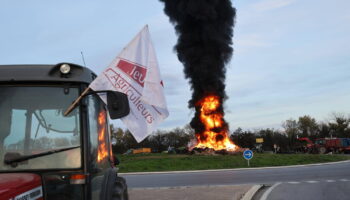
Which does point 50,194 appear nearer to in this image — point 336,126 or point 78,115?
point 78,115

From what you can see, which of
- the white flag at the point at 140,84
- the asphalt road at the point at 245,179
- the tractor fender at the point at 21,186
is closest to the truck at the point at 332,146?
the asphalt road at the point at 245,179

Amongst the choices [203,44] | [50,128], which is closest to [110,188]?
[50,128]

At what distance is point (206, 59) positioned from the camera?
1613 inches

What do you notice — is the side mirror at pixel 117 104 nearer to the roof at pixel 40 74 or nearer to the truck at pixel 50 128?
the truck at pixel 50 128

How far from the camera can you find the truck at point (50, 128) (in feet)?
10.6

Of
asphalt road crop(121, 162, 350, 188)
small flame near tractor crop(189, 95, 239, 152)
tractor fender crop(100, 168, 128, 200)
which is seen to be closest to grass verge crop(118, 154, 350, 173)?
asphalt road crop(121, 162, 350, 188)

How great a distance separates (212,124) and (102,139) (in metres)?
37.5

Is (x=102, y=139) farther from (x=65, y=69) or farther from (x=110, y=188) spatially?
(x=65, y=69)

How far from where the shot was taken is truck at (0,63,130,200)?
3.23 metres

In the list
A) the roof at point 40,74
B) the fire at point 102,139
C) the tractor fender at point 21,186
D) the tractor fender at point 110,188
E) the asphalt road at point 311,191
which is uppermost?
the roof at point 40,74

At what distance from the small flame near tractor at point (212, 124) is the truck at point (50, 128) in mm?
37591

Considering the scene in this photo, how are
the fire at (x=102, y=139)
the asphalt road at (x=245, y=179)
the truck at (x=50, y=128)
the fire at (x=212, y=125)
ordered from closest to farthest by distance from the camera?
1. the truck at (x=50, y=128)
2. the fire at (x=102, y=139)
3. the asphalt road at (x=245, y=179)
4. the fire at (x=212, y=125)

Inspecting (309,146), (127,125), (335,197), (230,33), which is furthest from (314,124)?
(127,125)

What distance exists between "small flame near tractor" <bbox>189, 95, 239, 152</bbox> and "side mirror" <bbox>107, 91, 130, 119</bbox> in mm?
37596
